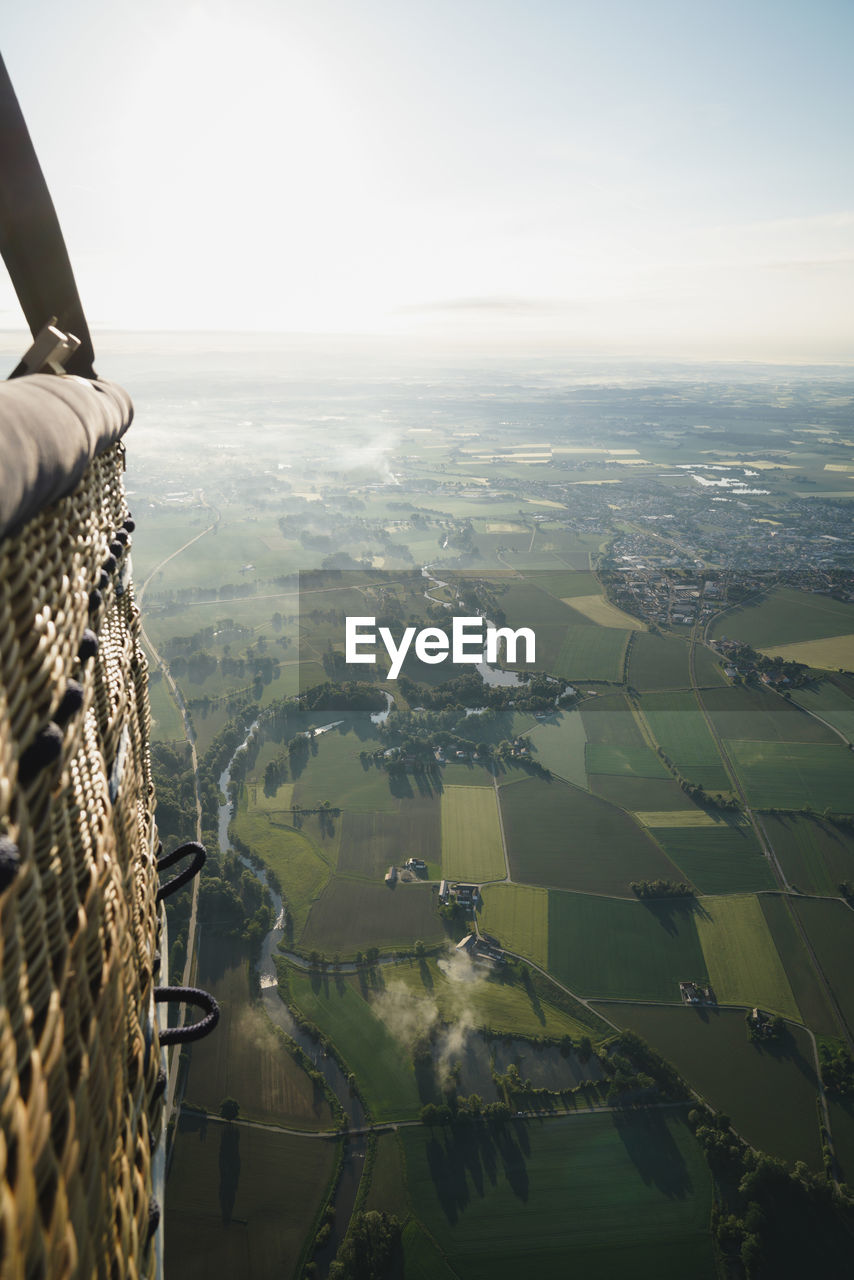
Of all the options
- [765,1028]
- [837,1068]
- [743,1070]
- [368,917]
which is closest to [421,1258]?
[368,917]

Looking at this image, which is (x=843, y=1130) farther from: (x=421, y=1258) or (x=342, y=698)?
(x=342, y=698)

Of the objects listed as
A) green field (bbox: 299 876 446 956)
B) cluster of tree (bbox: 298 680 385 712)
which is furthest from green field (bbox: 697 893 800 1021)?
cluster of tree (bbox: 298 680 385 712)

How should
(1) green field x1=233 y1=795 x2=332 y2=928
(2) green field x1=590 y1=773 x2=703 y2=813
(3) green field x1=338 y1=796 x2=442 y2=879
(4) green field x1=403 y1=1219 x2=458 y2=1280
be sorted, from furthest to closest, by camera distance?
1. (2) green field x1=590 y1=773 x2=703 y2=813
2. (3) green field x1=338 y1=796 x2=442 y2=879
3. (1) green field x1=233 y1=795 x2=332 y2=928
4. (4) green field x1=403 y1=1219 x2=458 y2=1280

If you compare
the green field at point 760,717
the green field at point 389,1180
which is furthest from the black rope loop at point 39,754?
the green field at point 760,717

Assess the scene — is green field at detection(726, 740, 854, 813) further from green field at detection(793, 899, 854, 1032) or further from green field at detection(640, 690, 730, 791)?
green field at detection(793, 899, 854, 1032)

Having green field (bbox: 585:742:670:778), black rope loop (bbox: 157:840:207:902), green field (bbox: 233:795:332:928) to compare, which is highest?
black rope loop (bbox: 157:840:207:902)

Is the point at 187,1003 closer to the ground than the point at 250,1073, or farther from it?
farther from it

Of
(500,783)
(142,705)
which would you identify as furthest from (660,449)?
(142,705)
